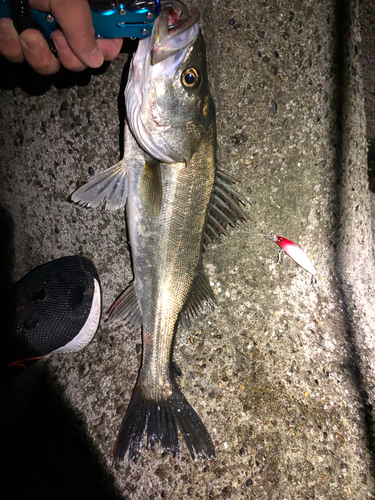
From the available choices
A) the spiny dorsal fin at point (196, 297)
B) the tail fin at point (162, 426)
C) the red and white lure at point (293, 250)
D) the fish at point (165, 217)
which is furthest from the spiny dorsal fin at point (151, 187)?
the tail fin at point (162, 426)

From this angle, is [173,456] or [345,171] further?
[345,171]

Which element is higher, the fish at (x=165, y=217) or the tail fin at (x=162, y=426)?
the fish at (x=165, y=217)

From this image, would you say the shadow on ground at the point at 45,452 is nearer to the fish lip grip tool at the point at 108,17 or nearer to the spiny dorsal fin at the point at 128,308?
the spiny dorsal fin at the point at 128,308

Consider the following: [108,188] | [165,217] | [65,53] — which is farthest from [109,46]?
[165,217]

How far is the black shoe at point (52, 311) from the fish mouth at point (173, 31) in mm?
1532

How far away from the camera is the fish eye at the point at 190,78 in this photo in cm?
151

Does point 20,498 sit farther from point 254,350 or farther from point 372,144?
point 372,144

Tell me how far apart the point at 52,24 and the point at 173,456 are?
8.60 feet

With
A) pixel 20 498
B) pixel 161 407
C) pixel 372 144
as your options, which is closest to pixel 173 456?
pixel 161 407

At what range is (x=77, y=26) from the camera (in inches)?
50.1

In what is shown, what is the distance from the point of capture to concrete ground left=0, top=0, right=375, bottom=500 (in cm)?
193

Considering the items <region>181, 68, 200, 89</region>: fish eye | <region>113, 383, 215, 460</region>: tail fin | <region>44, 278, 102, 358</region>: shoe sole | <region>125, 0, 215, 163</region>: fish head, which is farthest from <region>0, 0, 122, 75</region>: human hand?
<region>113, 383, 215, 460</region>: tail fin

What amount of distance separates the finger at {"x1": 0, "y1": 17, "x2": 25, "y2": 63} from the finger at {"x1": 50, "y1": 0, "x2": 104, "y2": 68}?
8.6 inches

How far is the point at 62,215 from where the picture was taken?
230 centimetres
